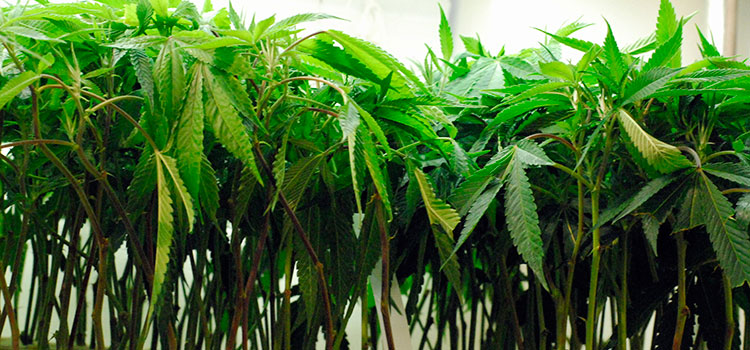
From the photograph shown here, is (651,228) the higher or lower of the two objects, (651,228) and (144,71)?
the lower

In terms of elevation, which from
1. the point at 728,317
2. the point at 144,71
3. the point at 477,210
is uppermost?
the point at 144,71

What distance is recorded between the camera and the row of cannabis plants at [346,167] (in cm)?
42

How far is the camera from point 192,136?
1.25ft

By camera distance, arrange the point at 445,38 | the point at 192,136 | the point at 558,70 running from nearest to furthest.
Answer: the point at 192,136
the point at 558,70
the point at 445,38

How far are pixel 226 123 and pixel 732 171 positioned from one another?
38cm

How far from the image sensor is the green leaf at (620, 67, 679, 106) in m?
0.44

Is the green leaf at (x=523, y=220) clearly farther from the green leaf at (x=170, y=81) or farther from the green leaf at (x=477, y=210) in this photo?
the green leaf at (x=170, y=81)

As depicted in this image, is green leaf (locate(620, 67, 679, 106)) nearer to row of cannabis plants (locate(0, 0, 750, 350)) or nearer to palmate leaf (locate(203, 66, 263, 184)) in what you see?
row of cannabis plants (locate(0, 0, 750, 350))

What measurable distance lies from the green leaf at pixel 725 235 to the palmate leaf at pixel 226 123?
0.33 metres

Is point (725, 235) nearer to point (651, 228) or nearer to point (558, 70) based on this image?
point (651, 228)

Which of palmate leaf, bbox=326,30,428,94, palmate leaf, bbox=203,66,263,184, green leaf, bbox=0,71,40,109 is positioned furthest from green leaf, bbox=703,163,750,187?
green leaf, bbox=0,71,40,109

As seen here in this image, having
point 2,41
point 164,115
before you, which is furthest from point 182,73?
point 2,41

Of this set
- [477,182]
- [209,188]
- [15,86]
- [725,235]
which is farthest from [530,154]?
[15,86]

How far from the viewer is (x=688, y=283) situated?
23.3 inches
